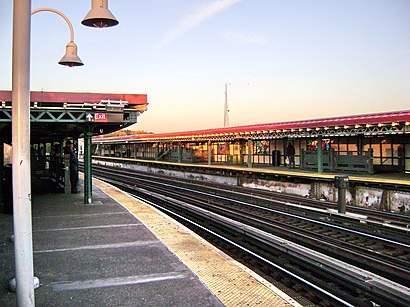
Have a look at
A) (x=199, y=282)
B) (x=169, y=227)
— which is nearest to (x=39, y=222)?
(x=169, y=227)

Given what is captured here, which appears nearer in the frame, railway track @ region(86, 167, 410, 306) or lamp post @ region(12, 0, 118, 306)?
lamp post @ region(12, 0, 118, 306)

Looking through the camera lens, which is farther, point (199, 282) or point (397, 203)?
point (397, 203)

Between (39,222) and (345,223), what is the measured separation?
9125 mm

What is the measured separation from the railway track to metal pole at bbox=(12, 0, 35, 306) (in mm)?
4428

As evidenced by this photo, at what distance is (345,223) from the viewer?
12180mm

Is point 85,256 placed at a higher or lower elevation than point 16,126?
lower

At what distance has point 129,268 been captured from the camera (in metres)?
6.05

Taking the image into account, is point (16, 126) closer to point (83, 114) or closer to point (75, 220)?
point (75, 220)

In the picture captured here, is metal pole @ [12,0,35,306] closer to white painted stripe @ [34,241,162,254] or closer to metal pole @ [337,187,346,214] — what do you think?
white painted stripe @ [34,241,162,254]

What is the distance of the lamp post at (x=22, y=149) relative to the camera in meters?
4.01

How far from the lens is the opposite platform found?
495cm

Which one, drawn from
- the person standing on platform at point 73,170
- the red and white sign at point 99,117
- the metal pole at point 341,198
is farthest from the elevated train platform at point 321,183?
the person standing on platform at point 73,170

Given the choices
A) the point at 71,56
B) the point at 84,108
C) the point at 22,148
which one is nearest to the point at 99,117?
the point at 84,108

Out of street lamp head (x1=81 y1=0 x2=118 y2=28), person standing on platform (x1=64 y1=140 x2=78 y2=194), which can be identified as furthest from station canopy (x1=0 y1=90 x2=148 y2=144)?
street lamp head (x1=81 y1=0 x2=118 y2=28)
